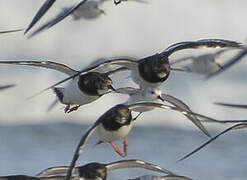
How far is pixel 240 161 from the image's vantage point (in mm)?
5500

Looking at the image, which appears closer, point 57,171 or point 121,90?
point 57,171

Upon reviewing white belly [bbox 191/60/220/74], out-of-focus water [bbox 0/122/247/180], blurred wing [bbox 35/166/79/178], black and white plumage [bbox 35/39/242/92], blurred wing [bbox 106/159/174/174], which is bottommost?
out-of-focus water [bbox 0/122/247/180]

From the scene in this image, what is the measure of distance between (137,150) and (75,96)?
113 centimetres

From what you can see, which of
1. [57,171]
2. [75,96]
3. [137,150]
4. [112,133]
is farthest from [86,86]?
[137,150]

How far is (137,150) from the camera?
5918mm

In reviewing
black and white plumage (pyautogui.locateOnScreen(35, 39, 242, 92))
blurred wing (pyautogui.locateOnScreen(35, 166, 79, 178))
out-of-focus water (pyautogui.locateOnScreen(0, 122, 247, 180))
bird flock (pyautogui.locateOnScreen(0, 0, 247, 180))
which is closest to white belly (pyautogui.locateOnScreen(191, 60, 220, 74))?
out-of-focus water (pyautogui.locateOnScreen(0, 122, 247, 180))

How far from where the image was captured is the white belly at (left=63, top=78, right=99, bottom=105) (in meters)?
4.88

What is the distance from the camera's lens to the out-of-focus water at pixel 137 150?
539 cm

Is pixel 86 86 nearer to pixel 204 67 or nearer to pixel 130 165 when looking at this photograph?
pixel 130 165

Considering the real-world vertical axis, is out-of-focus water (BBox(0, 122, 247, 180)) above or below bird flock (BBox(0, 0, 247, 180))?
below

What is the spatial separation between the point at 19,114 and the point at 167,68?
2.51 meters

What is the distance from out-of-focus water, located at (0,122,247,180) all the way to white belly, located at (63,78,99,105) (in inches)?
18.7

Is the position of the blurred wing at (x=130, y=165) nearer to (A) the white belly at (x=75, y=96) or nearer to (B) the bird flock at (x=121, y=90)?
(B) the bird flock at (x=121, y=90)

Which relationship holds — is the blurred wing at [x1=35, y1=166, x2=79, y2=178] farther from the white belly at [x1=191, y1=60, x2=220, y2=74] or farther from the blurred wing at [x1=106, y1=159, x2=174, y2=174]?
the white belly at [x1=191, y1=60, x2=220, y2=74]
